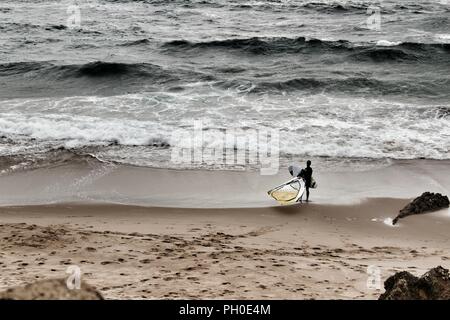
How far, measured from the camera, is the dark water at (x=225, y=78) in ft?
55.6

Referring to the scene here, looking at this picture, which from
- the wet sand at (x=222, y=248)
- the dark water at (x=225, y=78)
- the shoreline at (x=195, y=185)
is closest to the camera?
the wet sand at (x=222, y=248)

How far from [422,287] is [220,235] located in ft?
15.5

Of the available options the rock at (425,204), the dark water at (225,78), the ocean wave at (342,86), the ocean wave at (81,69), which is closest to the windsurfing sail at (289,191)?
the rock at (425,204)

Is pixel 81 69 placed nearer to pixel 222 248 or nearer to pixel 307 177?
pixel 307 177

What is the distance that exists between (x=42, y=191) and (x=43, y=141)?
4.04 metres

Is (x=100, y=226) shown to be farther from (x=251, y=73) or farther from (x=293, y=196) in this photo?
(x=251, y=73)

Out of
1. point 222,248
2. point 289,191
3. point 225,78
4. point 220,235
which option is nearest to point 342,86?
point 225,78

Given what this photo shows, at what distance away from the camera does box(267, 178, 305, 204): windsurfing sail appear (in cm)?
1239

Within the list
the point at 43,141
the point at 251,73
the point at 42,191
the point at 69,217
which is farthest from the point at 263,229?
the point at 251,73

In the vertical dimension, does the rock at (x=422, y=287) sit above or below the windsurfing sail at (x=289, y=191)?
below

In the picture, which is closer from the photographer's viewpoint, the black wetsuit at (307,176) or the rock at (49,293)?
the rock at (49,293)

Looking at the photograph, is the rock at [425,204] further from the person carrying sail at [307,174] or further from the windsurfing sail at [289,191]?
the windsurfing sail at [289,191]

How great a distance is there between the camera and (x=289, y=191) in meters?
12.6

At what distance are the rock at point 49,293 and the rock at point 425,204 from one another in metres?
9.11
